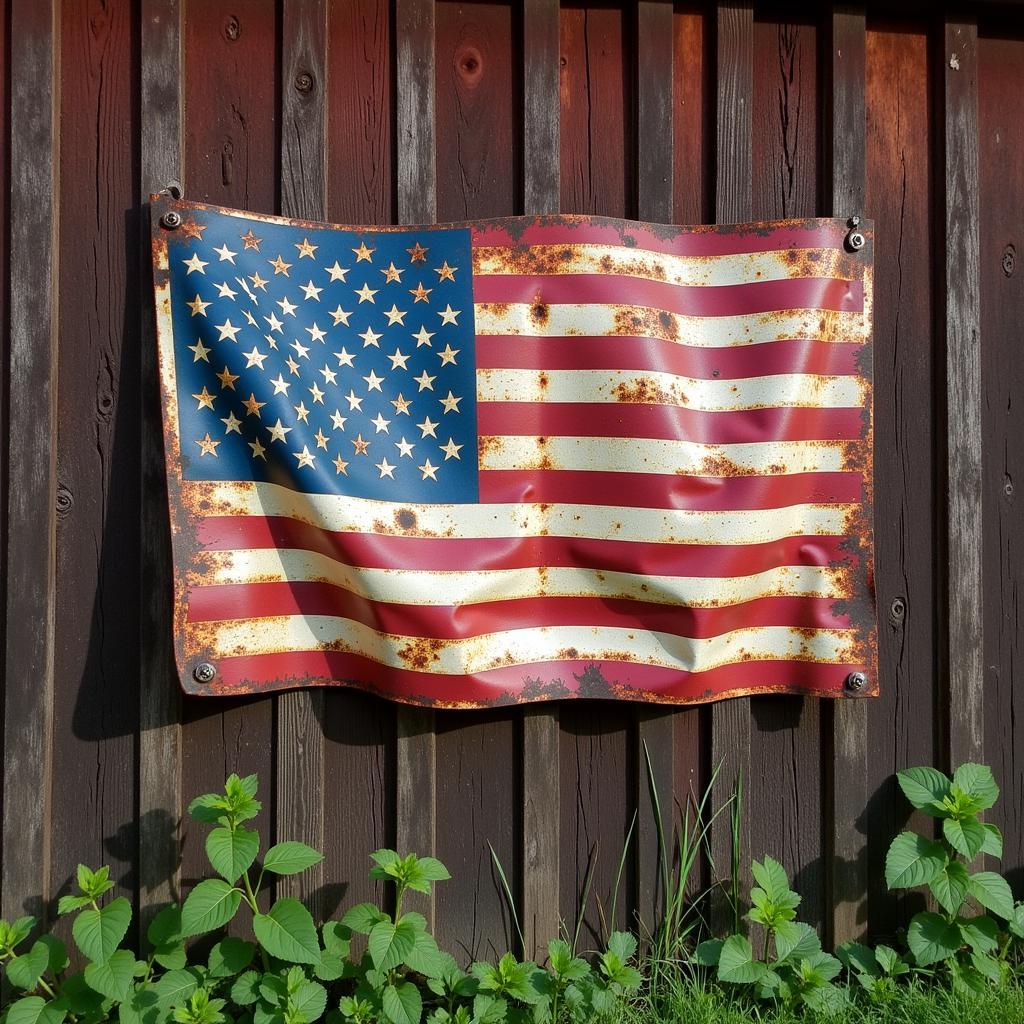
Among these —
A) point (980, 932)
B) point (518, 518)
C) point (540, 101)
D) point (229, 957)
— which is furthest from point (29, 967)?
point (540, 101)

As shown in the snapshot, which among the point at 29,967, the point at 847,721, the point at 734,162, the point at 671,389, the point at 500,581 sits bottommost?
the point at 29,967

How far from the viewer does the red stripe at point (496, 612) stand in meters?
2.24

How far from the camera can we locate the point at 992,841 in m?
2.35

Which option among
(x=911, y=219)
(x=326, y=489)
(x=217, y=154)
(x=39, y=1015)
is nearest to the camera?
(x=39, y=1015)

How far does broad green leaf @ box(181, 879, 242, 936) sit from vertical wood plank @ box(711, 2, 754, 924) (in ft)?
4.49

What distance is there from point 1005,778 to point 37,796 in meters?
2.89

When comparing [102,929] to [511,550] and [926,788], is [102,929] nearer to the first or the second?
[511,550]

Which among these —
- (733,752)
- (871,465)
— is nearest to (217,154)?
(871,465)

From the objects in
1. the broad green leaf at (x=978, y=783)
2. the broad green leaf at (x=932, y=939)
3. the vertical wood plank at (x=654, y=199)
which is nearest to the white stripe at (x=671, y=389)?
the vertical wood plank at (x=654, y=199)

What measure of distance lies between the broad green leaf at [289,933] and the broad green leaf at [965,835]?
5.72 ft

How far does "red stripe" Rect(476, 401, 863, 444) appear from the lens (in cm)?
230

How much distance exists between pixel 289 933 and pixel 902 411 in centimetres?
230

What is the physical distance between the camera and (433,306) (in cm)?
231

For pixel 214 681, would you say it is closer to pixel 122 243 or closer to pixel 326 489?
pixel 326 489
